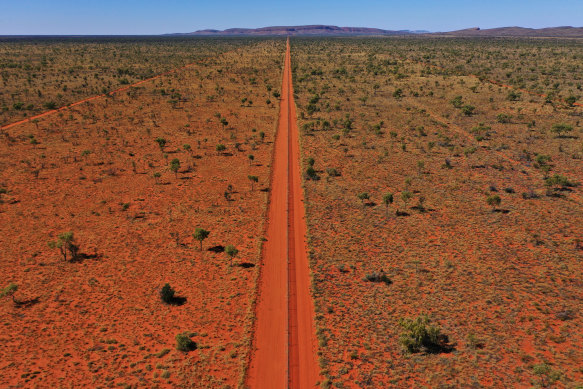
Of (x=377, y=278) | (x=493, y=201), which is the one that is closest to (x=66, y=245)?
(x=377, y=278)

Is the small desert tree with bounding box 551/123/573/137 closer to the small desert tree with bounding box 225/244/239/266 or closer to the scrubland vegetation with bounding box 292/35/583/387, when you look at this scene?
the scrubland vegetation with bounding box 292/35/583/387

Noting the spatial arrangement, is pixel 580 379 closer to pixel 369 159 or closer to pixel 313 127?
pixel 369 159

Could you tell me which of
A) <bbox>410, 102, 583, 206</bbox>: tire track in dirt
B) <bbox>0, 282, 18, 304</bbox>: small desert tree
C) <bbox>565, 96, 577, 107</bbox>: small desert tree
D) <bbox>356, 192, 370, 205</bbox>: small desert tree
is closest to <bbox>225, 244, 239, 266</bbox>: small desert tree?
<bbox>0, 282, 18, 304</bbox>: small desert tree

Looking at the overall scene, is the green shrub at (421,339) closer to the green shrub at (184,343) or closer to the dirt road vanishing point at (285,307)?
the dirt road vanishing point at (285,307)

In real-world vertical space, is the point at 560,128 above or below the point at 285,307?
above

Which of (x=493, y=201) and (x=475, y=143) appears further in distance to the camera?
(x=475, y=143)

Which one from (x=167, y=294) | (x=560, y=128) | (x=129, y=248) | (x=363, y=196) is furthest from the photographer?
(x=560, y=128)

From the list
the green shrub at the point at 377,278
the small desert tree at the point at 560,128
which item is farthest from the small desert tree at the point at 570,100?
the green shrub at the point at 377,278

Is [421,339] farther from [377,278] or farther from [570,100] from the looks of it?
[570,100]
